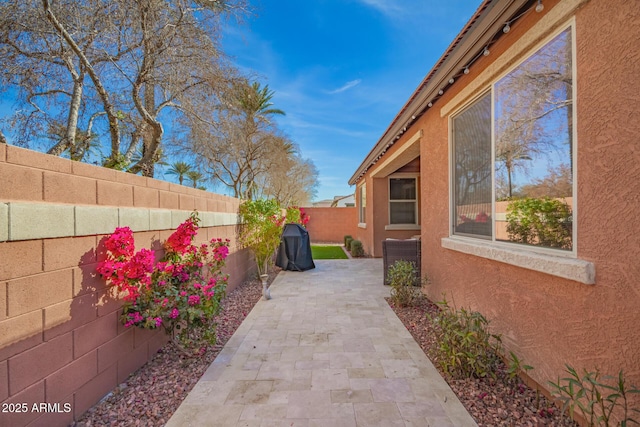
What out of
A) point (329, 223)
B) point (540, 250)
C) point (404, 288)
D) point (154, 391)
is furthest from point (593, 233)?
point (329, 223)

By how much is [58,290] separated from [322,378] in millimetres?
2400

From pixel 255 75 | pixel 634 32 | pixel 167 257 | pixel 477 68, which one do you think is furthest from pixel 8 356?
pixel 255 75

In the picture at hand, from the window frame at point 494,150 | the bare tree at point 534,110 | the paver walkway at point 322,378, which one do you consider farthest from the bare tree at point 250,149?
the bare tree at point 534,110

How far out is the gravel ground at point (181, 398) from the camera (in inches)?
89.0

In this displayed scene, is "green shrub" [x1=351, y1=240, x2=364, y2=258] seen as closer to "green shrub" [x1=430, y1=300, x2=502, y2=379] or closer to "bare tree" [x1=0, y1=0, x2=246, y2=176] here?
"bare tree" [x1=0, y1=0, x2=246, y2=176]

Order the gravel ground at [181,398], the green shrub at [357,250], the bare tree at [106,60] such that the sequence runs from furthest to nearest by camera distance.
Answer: the green shrub at [357,250]
the bare tree at [106,60]
the gravel ground at [181,398]

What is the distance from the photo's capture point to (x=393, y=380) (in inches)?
111

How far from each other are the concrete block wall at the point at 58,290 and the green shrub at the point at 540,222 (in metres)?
4.00

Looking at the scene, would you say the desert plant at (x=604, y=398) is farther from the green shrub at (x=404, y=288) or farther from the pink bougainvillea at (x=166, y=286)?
the pink bougainvillea at (x=166, y=286)

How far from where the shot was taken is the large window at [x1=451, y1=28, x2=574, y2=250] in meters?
2.38

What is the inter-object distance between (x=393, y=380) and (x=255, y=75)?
6.28m

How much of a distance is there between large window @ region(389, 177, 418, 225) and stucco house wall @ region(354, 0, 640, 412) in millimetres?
7261

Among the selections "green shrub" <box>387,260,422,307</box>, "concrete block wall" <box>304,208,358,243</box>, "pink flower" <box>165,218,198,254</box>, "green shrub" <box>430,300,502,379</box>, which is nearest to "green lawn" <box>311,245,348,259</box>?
"concrete block wall" <box>304,208,358,243</box>

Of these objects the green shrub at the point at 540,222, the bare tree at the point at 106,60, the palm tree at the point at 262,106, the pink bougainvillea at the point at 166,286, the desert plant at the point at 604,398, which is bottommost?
the desert plant at the point at 604,398
